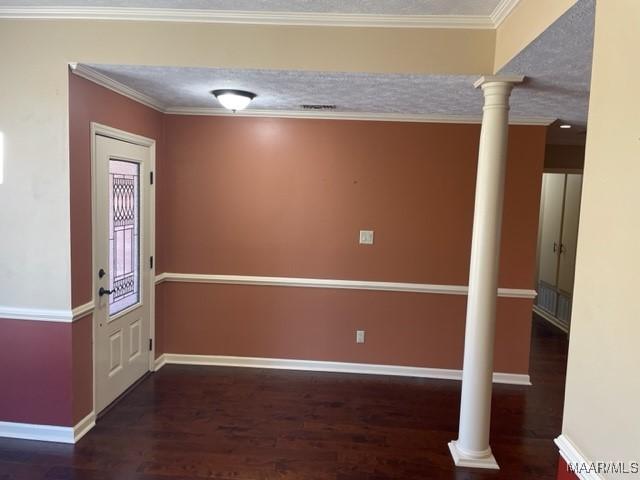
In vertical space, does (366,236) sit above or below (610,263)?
below

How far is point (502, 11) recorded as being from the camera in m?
2.30

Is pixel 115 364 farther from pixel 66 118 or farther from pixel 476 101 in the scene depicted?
pixel 476 101

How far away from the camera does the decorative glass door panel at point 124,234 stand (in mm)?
3248

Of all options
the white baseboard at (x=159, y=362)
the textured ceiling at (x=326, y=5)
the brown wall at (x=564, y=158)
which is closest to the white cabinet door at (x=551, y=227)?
the brown wall at (x=564, y=158)

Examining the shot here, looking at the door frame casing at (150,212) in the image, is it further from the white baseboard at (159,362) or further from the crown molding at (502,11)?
the crown molding at (502,11)

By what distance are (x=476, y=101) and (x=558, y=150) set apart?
2839mm

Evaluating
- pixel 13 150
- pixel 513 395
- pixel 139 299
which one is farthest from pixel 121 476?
pixel 513 395

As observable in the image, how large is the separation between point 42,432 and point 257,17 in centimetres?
296

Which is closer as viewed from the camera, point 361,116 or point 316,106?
point 316,106

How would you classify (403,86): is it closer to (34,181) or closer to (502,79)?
(502,79)

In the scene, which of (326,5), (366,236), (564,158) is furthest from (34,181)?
(564,158)

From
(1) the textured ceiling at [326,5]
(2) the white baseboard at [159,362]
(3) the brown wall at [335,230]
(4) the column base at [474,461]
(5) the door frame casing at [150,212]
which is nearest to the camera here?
(1) the textured ceiling at [326,5]

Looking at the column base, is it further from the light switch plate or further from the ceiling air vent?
the ceiling air vent

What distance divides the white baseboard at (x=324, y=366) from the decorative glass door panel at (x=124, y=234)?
85cm
